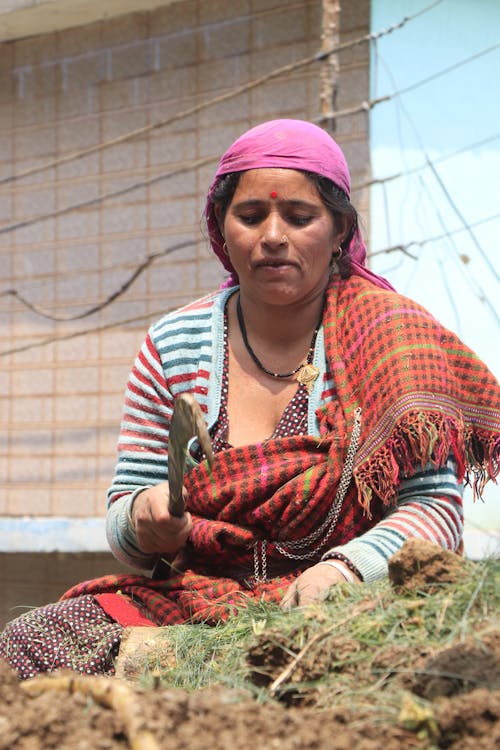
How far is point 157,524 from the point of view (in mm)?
2799

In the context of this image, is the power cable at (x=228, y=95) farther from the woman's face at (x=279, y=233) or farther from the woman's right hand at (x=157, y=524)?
the woman's right hand at (x=157, y=524)

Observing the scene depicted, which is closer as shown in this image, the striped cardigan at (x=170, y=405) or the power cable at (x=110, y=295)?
the striped cardigan at (x=170, y=405)

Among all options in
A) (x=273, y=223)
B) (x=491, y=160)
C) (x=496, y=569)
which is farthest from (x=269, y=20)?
(x=496, y=569)

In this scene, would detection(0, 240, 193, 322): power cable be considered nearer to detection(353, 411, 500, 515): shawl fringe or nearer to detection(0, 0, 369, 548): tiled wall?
detection(0, 0, 369, 548): tiled wall

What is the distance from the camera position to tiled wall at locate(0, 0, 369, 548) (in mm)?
6492

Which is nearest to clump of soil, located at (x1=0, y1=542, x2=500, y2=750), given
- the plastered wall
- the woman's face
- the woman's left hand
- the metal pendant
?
the woman's left hand

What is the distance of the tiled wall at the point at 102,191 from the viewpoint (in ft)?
21.3

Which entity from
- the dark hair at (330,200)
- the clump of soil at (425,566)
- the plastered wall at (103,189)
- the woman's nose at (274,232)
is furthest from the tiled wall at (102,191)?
the clump of soil at (425,566)

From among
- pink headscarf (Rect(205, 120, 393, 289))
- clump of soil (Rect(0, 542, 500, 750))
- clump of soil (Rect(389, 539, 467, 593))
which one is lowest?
clump of soil (Rect(0, 542, 500, 750))

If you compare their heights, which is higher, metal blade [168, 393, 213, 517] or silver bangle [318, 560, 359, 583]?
metal blade [168, 393, 213, 517]

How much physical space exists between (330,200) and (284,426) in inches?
26.9

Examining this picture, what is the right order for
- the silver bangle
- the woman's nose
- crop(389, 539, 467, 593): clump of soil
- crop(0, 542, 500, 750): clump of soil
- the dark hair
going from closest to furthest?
crop(0, 542, 500, 750): clump of soil, crop(389, 539, 467, 593): clump of soil, the silver bangle, the woman's nose, the dark hair

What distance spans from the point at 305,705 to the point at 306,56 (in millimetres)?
5131

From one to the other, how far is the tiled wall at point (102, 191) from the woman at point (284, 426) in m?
3.30
